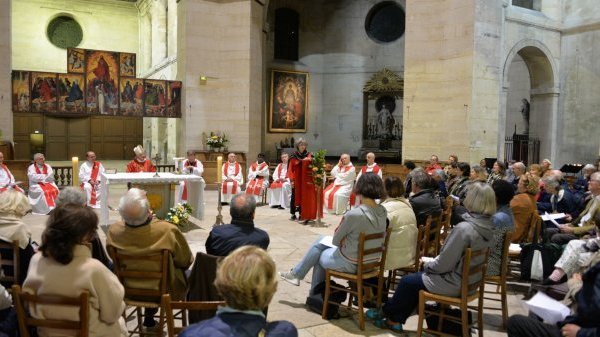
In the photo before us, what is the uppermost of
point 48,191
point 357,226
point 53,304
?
point 357,226

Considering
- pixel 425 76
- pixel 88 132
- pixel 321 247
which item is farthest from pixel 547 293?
pixel 88 132

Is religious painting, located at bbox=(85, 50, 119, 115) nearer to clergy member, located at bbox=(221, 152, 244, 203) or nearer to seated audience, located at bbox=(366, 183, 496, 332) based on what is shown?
clergy member, located at bbox=(221, 152, 244, 203)

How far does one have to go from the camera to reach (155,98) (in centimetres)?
1589

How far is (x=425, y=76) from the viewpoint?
50.5 ft

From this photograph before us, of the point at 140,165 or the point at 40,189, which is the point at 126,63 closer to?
the point at 140,165

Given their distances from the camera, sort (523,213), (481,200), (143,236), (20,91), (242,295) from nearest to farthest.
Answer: (242,295) → (143,236) → (481,200) → (523,213) → (20,91)

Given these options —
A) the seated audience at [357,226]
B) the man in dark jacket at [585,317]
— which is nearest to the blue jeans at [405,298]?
the seated audience at [357,226]

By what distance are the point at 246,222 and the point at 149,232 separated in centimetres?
74

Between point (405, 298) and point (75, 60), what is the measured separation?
1392 centimetres

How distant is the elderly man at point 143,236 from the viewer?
3836mm

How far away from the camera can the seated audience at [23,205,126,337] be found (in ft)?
9.12

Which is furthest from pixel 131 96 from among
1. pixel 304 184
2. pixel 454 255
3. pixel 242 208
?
pixel 454 255

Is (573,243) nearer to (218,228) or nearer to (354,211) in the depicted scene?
(354,211)

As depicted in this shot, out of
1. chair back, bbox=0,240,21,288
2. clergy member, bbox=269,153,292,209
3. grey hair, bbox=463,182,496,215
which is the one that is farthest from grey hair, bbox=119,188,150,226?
clergy member, bbox=269,153,292,209
